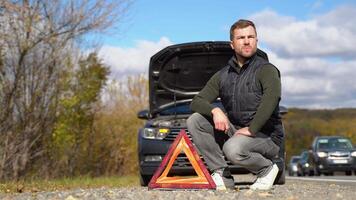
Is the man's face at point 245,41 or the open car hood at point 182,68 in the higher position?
the man's face at point 245,41

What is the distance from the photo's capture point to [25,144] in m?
17.8

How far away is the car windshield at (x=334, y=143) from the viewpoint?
2499cm

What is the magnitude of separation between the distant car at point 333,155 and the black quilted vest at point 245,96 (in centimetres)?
1844

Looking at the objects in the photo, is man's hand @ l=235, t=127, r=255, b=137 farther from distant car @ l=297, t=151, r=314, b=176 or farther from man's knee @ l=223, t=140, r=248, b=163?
distant car @ l=297, t=151, r=314, b=176

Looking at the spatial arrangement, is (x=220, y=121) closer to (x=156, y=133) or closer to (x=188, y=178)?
(x=188, y=178)

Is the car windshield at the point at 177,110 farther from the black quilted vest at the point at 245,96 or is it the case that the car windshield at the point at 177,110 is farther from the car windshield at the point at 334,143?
the car windshield at the point at 334,143

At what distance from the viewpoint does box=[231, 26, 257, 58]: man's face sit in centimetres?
629

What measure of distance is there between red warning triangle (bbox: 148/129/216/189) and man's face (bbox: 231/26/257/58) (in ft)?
3.46

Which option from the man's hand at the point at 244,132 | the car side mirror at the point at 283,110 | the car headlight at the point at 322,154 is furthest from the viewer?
the car headlight at the point at 322,154

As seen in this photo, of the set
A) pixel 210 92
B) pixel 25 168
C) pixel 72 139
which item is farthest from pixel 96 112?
pixel 210 92

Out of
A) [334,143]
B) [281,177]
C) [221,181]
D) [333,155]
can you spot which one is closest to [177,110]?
[281,177]

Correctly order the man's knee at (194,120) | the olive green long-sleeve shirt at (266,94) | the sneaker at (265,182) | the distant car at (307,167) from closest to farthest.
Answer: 1. the olive green long-sleeve shirt at (266,94)
2. the sneaker at (265,182)
3. the man's knee at (194,120)
4. the distant car at (307,167)

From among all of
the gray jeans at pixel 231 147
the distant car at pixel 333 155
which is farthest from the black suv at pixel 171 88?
the distant car at pixel 333 155

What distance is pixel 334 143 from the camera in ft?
82.9
